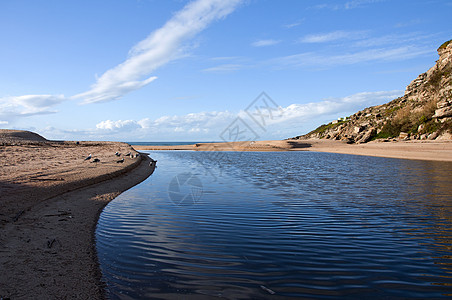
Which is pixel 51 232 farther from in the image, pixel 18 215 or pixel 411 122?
pixel 411 122

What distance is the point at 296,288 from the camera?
15.7ft

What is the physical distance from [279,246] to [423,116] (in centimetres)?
5690

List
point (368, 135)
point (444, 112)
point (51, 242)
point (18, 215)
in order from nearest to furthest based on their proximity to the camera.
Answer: point (51, 242), point (18, 215), point (444, 112), point (368, 135)

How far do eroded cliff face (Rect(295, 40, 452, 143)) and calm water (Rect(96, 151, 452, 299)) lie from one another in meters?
41.4

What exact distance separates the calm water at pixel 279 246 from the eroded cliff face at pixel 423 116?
136 feet

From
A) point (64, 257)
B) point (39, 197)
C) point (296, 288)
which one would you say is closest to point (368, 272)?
point (296, 288)

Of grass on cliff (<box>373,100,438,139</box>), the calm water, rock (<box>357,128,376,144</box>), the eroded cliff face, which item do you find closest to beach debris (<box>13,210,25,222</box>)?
the calm water

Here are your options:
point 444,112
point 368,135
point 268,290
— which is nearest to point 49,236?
point 268,290

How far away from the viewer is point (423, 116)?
5138cm

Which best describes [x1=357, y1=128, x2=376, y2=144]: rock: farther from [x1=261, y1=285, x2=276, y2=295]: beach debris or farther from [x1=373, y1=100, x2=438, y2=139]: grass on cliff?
[x1=261, y1=285, x2=276, y2=295]: beach debris

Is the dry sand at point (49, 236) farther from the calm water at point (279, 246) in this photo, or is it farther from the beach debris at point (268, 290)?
the beach debris at point (268, 290)

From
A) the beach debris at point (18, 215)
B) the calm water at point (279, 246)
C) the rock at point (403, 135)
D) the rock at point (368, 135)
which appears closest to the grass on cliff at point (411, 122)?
the rock at point (368, 135)

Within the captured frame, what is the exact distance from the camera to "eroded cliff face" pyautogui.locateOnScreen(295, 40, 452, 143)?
148 feet

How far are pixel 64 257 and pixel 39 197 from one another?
561 centimetres
